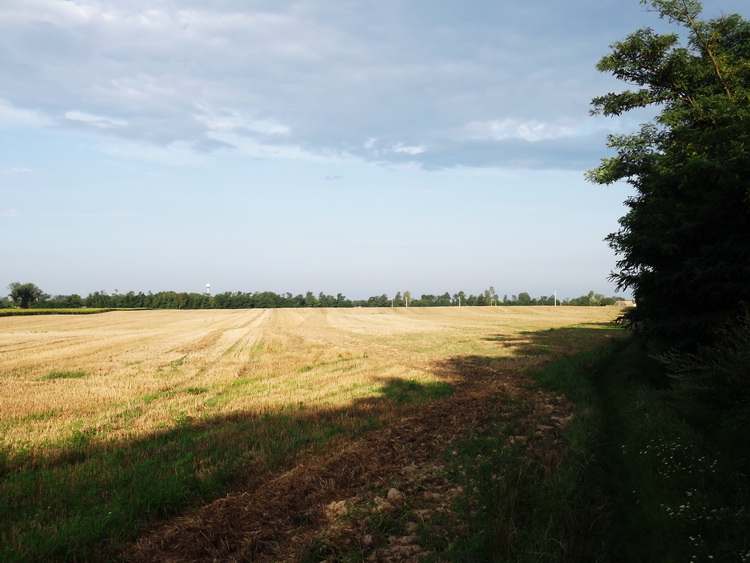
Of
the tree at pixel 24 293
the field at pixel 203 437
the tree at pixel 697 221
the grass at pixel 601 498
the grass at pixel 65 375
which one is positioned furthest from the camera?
the tree at pixel 24 293

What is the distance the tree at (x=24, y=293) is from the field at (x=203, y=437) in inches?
5070

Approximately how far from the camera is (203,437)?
8883 millimetres

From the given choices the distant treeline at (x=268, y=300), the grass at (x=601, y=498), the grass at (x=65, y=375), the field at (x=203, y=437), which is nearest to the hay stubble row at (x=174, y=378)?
the field at (x=203, y=437)

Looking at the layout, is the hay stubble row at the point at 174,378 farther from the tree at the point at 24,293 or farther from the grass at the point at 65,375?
the tree at the point at 24,293

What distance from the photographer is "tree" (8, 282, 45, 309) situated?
11681 centimetres

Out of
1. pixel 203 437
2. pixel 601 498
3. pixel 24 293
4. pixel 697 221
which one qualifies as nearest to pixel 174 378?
Result: pixel 203 437

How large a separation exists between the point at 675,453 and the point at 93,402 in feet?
47.5

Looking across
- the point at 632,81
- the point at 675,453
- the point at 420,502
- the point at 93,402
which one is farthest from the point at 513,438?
the point at 632,81

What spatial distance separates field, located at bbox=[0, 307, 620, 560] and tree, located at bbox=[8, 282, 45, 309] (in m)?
129

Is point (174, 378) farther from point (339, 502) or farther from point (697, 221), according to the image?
point (697, 221)

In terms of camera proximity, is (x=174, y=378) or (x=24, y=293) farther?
(x=24, y=293)

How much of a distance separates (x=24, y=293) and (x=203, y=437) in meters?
147

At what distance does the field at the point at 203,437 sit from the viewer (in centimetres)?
538

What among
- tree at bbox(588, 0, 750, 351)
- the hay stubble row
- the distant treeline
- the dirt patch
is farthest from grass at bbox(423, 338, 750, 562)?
the distant treeline
